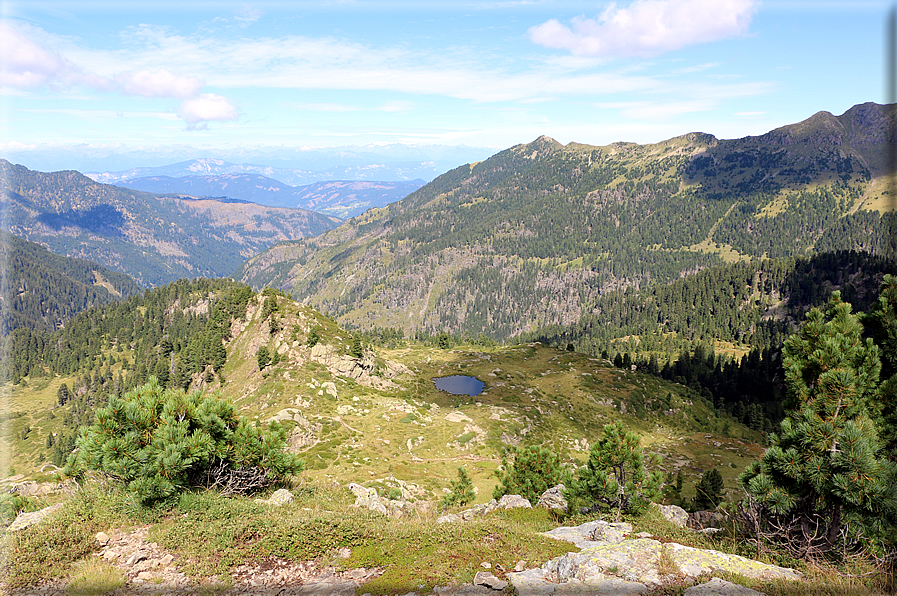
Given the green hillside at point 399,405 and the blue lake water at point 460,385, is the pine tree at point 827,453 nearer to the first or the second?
the green hillside at point 399,405

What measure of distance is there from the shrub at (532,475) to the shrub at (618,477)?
413 inches

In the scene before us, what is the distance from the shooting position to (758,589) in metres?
11.7

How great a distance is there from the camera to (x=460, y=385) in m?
109

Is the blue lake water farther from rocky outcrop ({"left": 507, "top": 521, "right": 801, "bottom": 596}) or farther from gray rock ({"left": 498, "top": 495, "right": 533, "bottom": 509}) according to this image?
rocky outcrop ({"left": 507, "top": 521, "right": 801, "bottom": 596})

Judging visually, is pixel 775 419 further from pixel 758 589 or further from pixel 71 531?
pixel 71 531

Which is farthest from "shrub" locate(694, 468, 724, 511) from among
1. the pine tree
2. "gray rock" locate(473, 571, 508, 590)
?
"gray rock" locate(473, 571, 508, 590)

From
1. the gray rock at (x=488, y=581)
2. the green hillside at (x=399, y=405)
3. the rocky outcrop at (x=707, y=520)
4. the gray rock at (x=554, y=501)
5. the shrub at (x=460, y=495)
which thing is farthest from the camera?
the green hillside at (x=399, y=405)

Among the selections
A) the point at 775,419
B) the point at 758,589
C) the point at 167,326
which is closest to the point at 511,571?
the point at 758,589

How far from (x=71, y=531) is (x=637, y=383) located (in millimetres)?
128781

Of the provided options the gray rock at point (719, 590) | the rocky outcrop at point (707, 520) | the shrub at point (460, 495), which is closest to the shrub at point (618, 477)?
the rocky outcrop at point (707, 520)

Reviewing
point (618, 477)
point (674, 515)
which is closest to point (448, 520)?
point (618, 477)

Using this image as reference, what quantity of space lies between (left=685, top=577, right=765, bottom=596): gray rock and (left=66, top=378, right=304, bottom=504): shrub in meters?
19.8

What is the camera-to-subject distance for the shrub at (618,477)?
2458 cm

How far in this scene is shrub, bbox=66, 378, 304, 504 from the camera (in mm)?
17906
